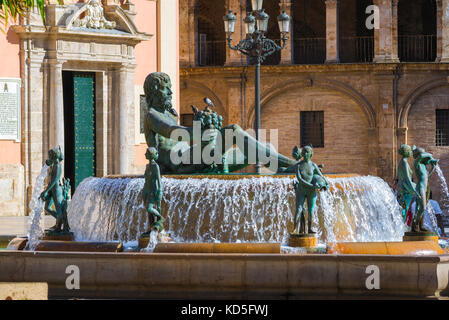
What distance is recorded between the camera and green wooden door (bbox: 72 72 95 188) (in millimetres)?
25656

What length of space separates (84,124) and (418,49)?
48.0 ft

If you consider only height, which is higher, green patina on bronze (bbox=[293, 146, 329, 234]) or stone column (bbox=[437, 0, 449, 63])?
stone column (bbox=[437, 0, 449, 63])

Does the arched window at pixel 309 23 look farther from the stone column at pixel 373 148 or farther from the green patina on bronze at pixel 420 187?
the green patina on bronze at pixel 420 187

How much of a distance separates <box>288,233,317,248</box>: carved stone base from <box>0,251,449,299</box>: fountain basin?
3.33 feet

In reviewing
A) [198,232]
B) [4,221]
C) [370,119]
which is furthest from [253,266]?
[370,119]

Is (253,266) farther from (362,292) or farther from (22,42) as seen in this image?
(22,42)

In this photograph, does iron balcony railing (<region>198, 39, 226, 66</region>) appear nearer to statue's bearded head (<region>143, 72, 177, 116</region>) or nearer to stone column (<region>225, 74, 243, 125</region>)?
stone column (<region>225, 74, 243, 125</region>)

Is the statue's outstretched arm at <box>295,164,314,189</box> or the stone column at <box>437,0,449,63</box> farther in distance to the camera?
the stone column at <box>437,0,449,63</box>

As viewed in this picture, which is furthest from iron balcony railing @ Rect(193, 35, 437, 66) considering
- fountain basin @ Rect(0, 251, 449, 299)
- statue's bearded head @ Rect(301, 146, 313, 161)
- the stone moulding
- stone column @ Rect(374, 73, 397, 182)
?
fountain basin @ Rect(0, 251, 449, 299)

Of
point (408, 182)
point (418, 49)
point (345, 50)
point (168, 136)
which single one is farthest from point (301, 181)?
point (345, 50)

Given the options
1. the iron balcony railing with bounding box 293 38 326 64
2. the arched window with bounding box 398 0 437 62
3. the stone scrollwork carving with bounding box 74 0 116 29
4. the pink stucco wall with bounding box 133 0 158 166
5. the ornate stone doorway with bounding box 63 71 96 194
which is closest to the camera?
the stone scrollwork carving with bounding box 74 0 116 29
